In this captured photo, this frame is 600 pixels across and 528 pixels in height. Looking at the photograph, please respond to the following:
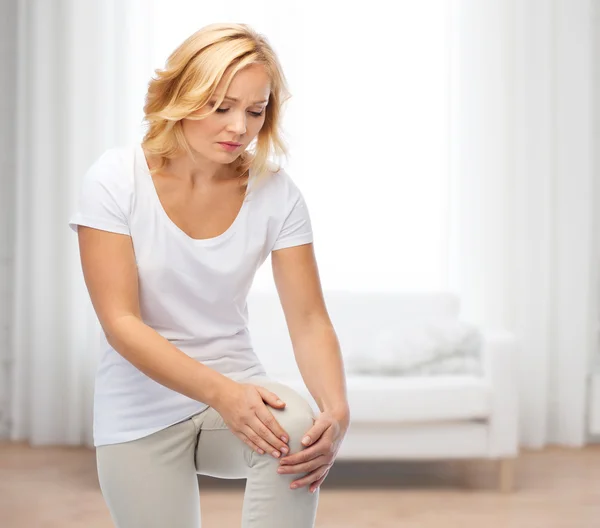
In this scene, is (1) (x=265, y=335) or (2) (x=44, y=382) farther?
(2) (x=44, y=382)

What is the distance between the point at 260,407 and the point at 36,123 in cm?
291

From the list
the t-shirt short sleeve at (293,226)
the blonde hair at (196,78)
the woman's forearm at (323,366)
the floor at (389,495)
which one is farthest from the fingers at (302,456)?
the floor at (389,495)

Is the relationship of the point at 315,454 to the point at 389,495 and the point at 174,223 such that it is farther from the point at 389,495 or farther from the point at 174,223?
the point at 389,495

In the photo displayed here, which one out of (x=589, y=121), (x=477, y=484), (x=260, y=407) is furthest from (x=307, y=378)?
(x=589, y=121)

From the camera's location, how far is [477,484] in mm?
3289

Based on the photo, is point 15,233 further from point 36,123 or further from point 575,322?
point 575,322

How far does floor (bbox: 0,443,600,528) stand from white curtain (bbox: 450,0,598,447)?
0.46 m

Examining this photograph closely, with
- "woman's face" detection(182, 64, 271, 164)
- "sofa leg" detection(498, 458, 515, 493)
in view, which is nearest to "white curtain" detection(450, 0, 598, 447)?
"sofa leg" detection(498, 458, 515, 493)

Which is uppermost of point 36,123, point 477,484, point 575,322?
point 36,123

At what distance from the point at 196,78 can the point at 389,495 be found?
2.18 meters

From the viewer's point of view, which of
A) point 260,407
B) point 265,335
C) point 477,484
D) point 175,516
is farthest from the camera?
point 265,335

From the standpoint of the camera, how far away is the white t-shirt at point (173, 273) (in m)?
1.31

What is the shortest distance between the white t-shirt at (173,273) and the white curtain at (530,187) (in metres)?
2.61

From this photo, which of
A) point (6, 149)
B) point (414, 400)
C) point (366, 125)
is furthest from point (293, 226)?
point (6, 149)
